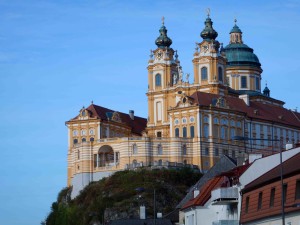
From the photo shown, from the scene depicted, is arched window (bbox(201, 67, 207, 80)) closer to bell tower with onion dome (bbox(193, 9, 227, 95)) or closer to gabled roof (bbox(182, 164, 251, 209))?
bell tower with onion dome (bbox(193, 9, 227, 95))

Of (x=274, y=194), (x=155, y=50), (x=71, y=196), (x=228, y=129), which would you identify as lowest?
(x=274, y=194)

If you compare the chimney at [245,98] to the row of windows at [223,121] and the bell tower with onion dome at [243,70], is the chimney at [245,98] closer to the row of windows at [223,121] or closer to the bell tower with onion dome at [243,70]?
the row of windows at [223,121]

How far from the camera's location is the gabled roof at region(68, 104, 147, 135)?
168 m

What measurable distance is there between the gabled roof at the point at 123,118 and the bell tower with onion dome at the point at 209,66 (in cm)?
1333

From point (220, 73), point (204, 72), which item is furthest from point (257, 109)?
point (204, 72)

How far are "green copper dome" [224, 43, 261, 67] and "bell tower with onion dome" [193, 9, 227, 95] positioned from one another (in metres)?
18.2

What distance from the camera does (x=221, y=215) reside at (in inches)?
2704

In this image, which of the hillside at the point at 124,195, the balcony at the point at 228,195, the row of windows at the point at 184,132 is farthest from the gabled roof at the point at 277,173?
the row of windows at the point at 184,132

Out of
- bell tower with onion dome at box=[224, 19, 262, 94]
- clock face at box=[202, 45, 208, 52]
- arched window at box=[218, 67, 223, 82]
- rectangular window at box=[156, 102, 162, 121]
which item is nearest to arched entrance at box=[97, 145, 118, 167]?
rectangular window at box=[156, 102, 162, 121]

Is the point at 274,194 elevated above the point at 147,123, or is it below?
below

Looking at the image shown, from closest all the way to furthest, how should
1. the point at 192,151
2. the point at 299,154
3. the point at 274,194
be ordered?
1. the point at 274,194
2. the point at 299,154
3. the point at 192,151

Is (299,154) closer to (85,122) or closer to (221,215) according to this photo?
(221,215)

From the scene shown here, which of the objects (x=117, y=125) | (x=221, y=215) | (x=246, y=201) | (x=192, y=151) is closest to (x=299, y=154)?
(x=246, y=201)

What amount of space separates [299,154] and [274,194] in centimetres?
507
